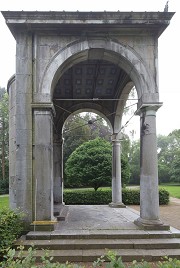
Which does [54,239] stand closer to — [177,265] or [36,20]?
[177,265]

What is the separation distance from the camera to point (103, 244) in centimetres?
621

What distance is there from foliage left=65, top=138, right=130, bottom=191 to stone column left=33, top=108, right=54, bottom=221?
9.66 metres

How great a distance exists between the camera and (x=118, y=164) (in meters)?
12.2

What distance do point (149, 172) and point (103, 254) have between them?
2.50 meters

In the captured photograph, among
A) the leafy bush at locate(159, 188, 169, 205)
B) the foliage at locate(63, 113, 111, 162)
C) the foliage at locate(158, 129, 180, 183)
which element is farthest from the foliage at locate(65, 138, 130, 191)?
the foliage at locate(158, 129, 180, 183)

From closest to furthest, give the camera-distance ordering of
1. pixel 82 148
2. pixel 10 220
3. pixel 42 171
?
pixel 10 220, pixel 42 171, pixel 82 148

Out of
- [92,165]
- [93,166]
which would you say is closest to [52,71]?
[93,166]

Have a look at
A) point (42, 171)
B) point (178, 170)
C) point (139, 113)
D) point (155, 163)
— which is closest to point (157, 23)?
point (139, 113)

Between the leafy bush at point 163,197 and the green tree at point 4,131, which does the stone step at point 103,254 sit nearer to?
the leafy bush at point 163,197

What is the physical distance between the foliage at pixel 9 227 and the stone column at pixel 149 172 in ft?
10.0

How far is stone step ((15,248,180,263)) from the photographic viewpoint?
5746mm

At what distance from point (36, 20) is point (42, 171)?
3923mm

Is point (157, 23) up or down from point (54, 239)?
up

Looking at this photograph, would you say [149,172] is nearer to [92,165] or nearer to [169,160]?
[92,165]
